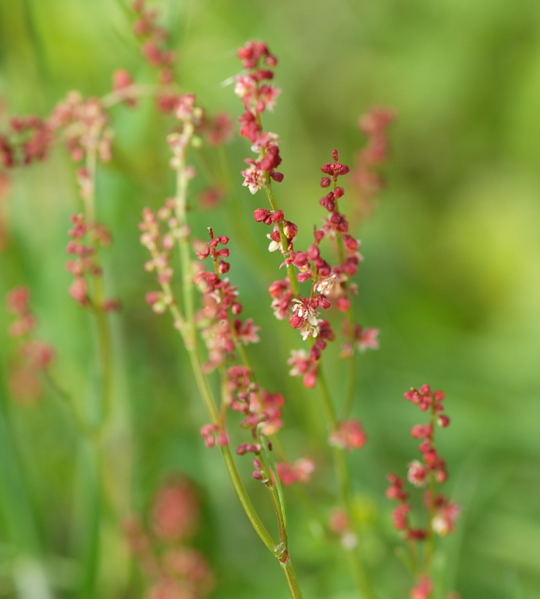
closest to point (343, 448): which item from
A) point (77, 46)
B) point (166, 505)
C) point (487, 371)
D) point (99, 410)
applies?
point (99, 410)

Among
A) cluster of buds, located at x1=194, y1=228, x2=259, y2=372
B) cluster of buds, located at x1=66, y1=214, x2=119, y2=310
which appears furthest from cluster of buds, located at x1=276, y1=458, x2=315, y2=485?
cluster of buds, located at x1=66, y1=214, x2=119, y2=310

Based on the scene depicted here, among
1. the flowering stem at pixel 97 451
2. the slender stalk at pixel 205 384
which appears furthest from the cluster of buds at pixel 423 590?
the flowering stem at pixel 97 451

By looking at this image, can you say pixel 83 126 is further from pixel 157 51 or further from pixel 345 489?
pixel 345 489

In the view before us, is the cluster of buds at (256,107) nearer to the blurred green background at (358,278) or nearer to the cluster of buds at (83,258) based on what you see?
the cluster of buds at (83,258)

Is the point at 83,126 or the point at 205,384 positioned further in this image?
the point at 83,126

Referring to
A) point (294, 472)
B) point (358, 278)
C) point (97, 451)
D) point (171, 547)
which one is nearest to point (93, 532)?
point (97, 451)

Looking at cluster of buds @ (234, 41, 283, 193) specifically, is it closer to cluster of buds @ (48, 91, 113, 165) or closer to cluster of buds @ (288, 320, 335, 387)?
cluster of buds @ (288, 320, 335, 387)

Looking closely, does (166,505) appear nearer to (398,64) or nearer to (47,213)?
(47,213)
